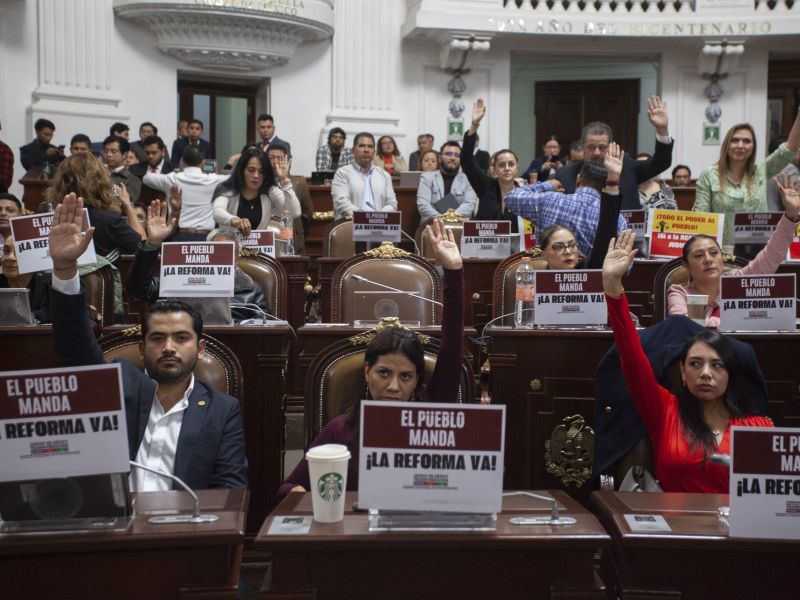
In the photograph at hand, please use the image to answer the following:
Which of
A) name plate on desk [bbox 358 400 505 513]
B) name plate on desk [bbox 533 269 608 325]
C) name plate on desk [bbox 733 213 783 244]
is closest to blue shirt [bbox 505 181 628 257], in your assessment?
name plate on desk [bbox 733 213 783 244]

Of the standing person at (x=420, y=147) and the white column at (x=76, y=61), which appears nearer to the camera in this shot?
the white column at (x=76, y=61)

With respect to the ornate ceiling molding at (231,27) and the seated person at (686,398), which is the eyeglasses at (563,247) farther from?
the ornate ceiling molding at (231,27)

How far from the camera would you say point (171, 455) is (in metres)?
2.64

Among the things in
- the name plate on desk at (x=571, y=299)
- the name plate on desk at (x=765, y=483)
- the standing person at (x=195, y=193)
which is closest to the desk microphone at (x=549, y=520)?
the name plate on desk at (x=765, y=483)

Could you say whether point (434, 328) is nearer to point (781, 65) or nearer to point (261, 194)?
point (261, 194)

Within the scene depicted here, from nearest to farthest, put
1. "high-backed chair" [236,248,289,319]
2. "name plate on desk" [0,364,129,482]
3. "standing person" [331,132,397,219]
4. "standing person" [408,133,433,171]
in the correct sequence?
1. "name plate on desk" [0,364,129,482]
2. "high-backed chair" [236,248,289,319]
3. "standing person" [331,132,397,219]
4. "standing person" [408,133,433,171]

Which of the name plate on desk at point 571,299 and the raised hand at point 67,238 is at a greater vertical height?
the raised hand at point 67,238

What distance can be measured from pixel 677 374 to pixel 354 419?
1.00m

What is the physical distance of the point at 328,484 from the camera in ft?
6.17

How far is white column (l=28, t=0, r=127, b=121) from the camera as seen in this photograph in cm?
1012

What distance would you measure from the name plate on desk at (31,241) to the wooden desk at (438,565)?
2.37 m

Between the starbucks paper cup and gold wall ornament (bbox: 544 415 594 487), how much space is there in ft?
5.16

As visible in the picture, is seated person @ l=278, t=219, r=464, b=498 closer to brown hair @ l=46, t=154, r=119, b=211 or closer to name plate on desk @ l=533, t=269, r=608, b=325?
name plate on desk @ l=533, t=269, r=608, b=325

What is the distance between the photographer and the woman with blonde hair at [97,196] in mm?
4641
